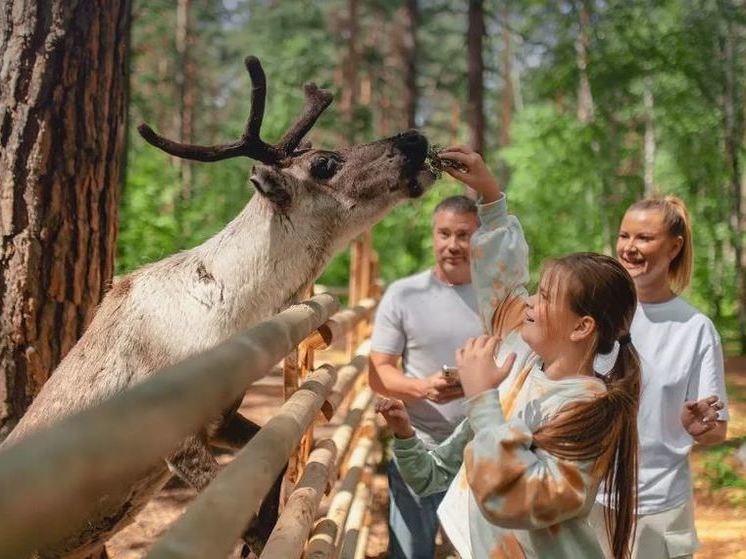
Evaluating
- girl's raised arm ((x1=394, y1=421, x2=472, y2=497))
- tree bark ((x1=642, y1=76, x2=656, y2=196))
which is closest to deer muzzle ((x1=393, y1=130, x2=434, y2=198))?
girl's raised arm ((x1=394, y1=421, x2=472, y2=497))

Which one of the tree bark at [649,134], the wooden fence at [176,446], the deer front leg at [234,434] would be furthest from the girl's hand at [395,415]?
the tree bark at [649,134]

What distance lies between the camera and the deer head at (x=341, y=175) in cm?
303

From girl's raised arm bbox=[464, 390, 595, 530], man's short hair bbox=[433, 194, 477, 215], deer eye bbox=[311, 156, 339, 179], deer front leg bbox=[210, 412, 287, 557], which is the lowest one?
deer front leg bbox=[210, 412, 287, 557]

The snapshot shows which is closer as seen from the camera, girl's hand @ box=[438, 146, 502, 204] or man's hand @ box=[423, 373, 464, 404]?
girl's hand @ box=[438, 146, 502, 204]

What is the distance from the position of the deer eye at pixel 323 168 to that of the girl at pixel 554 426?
126cm

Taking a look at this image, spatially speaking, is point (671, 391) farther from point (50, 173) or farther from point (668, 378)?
point (50, 173)

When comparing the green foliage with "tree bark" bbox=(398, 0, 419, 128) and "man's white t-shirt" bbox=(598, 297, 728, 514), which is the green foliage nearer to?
"man's white t-shirt" bbox=(598, 297, 728, 514)

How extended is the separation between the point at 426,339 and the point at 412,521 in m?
0.85

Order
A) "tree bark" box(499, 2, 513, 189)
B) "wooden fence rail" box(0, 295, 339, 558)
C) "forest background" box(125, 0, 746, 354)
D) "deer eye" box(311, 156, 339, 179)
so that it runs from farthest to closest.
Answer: "tree bark" box(499, 2, 513, 189) → "forest background" box(125, 0, 746, 354) → "deer eye" box(311, 156, 339, 179) → "wooden fence rail" box(0, 295, 339, 558)

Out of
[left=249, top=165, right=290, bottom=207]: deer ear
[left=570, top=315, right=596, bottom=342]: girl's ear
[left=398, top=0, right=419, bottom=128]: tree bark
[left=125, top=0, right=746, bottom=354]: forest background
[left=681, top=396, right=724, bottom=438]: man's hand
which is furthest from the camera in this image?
[left=398, top=0, right=419, bottom=128]: tree bark

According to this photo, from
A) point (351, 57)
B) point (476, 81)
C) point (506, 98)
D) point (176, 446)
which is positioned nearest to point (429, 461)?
point (176, 446)

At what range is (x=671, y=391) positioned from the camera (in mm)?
2635

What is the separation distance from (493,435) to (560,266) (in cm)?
50

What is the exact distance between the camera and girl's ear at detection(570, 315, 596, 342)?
1812mm
